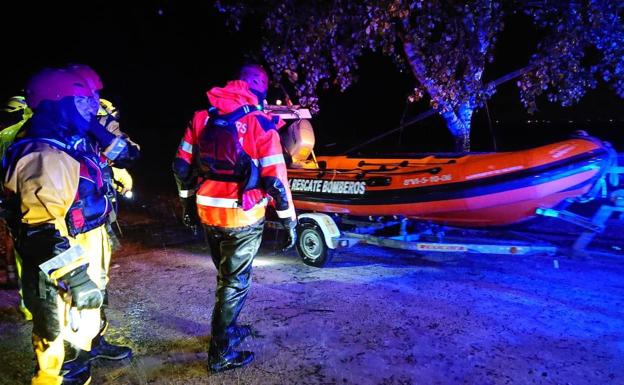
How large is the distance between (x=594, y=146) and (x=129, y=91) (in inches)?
904

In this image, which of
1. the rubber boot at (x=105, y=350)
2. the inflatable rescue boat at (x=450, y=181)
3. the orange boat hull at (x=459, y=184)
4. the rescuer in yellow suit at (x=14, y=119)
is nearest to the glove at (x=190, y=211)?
the rubber boot at (x=105, y=350)

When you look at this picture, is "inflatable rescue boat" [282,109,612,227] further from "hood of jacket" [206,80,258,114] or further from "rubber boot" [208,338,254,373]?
"rubber boot" [208,338,254,373]

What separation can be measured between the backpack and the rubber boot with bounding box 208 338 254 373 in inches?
42.9

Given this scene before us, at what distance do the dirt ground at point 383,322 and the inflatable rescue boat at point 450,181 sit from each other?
26.4 inches

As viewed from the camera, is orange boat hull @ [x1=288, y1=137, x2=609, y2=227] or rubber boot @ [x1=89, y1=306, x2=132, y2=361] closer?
rubber boot @ [x1=89, y1=306, x2=132, y2=361]

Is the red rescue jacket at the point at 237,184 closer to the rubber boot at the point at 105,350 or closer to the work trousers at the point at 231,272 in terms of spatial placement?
the work trousers at the point at 231,272

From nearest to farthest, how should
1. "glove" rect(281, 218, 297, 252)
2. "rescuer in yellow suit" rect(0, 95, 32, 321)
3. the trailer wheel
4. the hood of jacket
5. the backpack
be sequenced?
the backpack, the hood of jacket, "glove" rect(281, 218, 297, 252), "rescuer in yellow suit" rect(0, 95, 32, 321), the trailer wheel

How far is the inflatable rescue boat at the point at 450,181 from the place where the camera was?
16.0 feet

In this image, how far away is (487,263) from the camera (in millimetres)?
5777

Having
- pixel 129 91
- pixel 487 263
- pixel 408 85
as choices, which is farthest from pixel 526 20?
pixel 129 91

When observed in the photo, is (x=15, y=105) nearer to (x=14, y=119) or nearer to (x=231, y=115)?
(x=14, y=119)

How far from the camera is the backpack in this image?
329 centimetres

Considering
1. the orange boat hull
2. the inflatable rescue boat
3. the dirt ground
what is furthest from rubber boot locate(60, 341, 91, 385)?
the orange boat hull

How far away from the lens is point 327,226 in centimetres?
580
